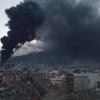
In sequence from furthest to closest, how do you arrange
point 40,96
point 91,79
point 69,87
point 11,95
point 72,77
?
1. point 91,79
2. point 72,77
3. point 69,87
4. point 11,95
5. point 40,96

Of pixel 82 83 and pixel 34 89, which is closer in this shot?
pixel 34 89

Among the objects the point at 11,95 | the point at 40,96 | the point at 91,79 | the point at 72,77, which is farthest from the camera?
the point at 91,79

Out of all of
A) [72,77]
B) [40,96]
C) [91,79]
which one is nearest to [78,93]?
[40,96]

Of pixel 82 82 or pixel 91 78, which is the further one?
pixel 91 78

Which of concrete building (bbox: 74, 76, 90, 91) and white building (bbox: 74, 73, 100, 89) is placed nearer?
concrete building (bbox: 74, 76, 90, 91)

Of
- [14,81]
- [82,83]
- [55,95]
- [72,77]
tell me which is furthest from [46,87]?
[82,83]

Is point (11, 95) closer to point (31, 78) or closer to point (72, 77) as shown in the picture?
point (31, 78)

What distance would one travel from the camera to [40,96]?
42250 mm

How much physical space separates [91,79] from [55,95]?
23.1 meters

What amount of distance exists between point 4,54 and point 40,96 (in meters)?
18.0

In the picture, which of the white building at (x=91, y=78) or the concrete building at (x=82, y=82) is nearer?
the concrete building at (x=82, y=82)

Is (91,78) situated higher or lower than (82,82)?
higher

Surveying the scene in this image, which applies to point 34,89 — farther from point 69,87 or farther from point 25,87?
point 69,87

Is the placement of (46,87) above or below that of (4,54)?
below
